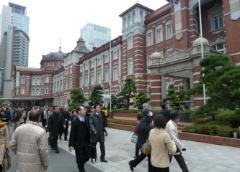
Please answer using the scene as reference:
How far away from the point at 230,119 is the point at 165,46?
17.5 m

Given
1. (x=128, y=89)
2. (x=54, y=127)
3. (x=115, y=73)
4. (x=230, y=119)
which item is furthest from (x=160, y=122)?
(x=115, y=73)

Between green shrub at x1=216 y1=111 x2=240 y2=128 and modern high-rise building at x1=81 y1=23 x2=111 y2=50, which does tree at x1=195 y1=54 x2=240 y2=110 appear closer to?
green shrub at x1=216 y1=111 x2=240 y2=128

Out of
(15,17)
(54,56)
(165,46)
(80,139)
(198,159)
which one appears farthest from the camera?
(15,17)

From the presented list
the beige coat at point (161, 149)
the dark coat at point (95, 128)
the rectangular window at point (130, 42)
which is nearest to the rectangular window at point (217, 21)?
the rectangular window at point (130, 42)

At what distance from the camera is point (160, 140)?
4.02 metres

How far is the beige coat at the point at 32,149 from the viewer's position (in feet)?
13.3

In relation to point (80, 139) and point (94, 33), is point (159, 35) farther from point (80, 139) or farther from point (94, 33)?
point (94, 33)

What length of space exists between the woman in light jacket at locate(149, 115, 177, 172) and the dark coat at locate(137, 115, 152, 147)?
2.71 m

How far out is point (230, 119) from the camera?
12023 mm

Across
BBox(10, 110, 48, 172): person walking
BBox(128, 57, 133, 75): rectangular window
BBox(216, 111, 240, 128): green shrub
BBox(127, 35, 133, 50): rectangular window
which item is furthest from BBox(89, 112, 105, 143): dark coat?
BBox(127, 35, 133, 50): rectangular window

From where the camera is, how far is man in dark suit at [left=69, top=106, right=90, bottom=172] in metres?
6.33

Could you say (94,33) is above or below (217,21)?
above

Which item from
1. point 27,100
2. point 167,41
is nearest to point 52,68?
point 27,100

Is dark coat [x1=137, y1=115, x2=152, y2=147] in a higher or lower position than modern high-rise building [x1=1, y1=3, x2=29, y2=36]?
lower
